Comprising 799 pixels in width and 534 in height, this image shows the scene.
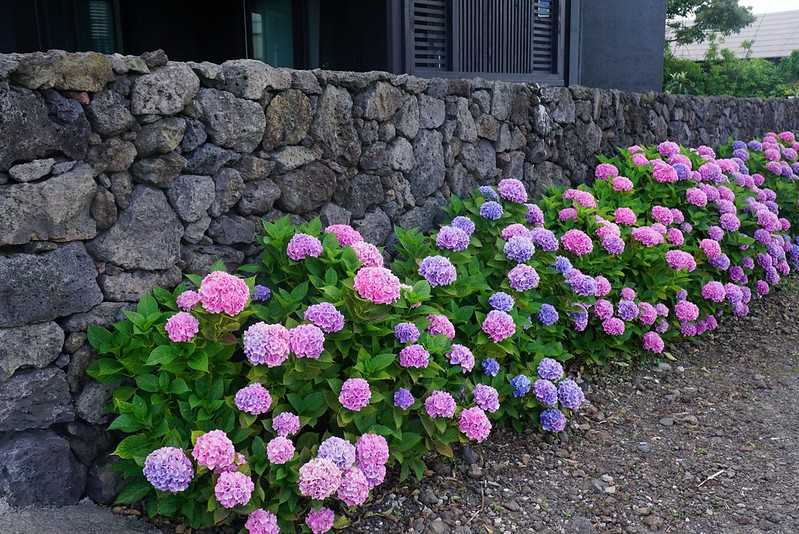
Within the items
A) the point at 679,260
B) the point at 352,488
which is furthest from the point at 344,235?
the point at 679,260

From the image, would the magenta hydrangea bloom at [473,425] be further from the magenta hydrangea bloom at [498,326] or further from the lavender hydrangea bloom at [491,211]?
the lavender hydrangea bloom at [491,211]

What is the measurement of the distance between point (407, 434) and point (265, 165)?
146 centimetres

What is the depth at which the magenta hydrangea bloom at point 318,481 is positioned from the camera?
2561 mm

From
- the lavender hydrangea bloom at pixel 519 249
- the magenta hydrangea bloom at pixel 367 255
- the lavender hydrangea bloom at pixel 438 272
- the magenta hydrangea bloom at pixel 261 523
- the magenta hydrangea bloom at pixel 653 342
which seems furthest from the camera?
the magenta hydrangea bloom at pixel 653 342

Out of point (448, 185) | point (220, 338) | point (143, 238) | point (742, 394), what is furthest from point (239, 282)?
point (742, 394)

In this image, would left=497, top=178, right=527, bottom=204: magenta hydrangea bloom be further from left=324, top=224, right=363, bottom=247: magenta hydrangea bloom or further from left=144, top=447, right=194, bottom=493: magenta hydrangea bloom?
left=144, top=447, right=194, bottom=493: magenta hydrangea bloom

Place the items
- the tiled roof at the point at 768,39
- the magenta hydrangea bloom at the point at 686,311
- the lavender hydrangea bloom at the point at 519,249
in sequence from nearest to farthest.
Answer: the lavender hydrangea bloom at the point at 519,249, the magenta hydrangea bloom at the point at 686,311, the tiled roof at the point at 768,39

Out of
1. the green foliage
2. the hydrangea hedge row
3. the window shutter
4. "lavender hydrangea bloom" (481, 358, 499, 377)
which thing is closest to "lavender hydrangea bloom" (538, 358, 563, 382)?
the hydrangea hedge row

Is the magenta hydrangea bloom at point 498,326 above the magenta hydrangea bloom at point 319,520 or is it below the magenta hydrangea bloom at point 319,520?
above

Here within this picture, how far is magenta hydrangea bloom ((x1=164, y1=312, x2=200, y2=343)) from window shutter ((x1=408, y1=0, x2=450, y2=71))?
4496 mm

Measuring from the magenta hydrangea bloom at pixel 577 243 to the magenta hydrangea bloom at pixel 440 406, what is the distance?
5.67 feet

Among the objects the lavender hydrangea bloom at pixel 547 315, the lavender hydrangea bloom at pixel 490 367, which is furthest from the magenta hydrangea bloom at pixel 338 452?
the lavender hydrangea bloom at pixel 547 315

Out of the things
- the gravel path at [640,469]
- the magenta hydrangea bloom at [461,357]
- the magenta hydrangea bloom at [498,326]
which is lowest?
the gravel path at [640,469]

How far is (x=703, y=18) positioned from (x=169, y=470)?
19088 millimetres
